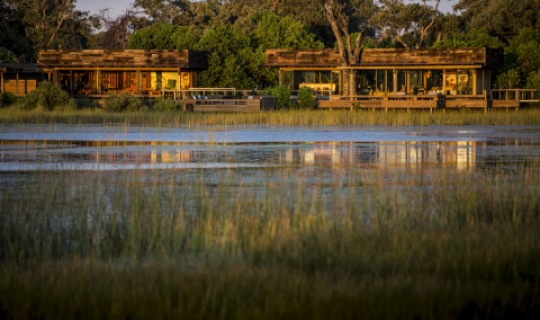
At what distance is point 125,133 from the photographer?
103 ft

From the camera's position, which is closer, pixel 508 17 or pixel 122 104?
pixel 122 104

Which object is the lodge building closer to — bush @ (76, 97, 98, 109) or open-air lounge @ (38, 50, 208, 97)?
open-air lounge @ (38, 50, 208, 97)

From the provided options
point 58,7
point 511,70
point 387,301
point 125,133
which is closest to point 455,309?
point 387,301

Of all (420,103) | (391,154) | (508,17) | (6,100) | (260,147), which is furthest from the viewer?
(508,17)

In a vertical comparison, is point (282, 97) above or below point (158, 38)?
below

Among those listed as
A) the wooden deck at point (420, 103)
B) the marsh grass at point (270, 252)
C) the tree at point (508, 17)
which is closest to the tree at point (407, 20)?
the tree at point (508, 17)

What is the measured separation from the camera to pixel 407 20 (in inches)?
2972

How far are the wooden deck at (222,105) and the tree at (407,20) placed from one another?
26.9 meters

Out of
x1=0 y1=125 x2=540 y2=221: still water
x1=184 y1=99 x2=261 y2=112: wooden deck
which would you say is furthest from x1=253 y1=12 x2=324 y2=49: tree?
x1=0 y1=125 x2=540 y2=221: still water

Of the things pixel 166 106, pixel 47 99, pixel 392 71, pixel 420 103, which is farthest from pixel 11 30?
pixel 420 103

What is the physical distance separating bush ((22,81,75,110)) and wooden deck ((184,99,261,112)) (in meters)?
6.04

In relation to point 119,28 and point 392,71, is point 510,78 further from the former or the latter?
point 119,28

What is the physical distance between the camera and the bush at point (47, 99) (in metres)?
47.4

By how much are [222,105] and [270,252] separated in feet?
133
